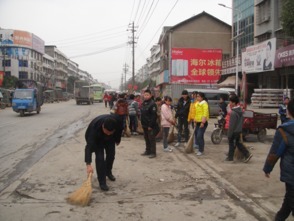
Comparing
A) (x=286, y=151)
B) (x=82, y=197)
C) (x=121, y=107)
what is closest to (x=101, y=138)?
(x=82, y=197)

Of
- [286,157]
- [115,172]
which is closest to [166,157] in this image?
[115,172]

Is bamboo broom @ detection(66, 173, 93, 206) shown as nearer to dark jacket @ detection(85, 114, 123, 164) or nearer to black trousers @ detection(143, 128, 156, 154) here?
dark jacket @ detection(85, 114, 123, 164)

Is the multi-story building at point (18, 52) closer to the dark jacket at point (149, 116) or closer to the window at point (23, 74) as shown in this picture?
the window at point (23, 74)

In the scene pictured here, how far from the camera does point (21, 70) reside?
80.1 m

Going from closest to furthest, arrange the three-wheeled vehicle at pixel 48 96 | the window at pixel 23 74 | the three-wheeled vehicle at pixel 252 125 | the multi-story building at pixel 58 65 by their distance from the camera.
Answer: the three-wheeled vehicle at pixel 252 125
the three-wheeled vehicle at pixel 48 96
the window at pixel 23 74
the multi-story building at pixel 58 65

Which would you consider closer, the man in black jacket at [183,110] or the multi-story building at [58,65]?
the man in black jacket at [183,110]

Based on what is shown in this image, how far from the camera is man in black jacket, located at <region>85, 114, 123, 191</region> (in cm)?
562

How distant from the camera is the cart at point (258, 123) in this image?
12.2 metres

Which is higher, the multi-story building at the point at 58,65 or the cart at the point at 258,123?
the multi-story building at the point at 58,65

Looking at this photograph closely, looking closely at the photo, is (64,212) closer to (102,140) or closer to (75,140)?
(102,140)

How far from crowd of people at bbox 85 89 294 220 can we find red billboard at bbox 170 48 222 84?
22839 mm

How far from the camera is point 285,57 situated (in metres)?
24.0

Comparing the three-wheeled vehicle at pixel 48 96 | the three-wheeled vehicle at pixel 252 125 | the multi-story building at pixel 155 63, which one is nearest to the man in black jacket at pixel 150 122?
the three-wheeled vehicle at pixel 252 125

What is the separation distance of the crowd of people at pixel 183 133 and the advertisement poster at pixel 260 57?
1434 centimetres
